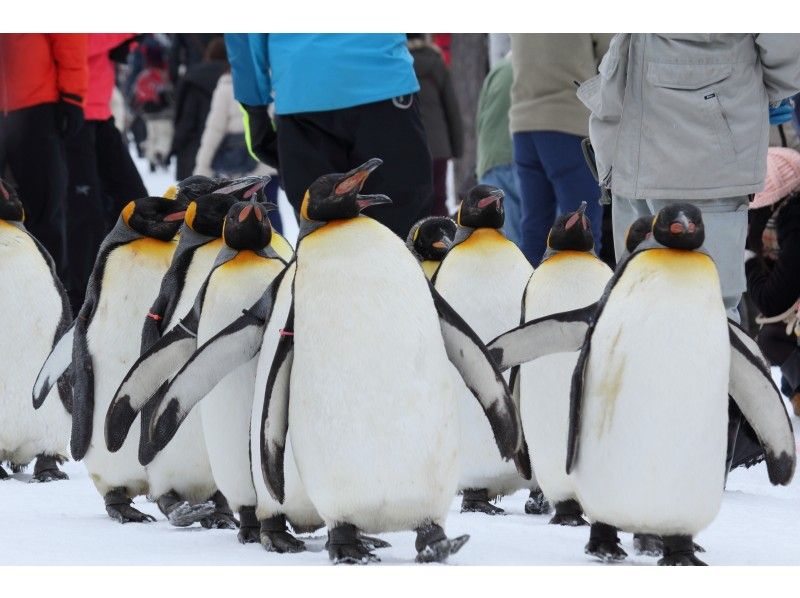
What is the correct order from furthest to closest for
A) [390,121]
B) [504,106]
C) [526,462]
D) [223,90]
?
[223,90], [504,106], [390,121], [526,462]

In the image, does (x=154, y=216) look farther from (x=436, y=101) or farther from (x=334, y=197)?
(x=436, y=101)

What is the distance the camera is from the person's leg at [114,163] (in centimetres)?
643

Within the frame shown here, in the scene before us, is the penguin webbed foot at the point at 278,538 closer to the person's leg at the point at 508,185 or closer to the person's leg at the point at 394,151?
the person's leg at the point at 394,151

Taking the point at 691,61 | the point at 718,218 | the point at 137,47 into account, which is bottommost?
the point at 137,47

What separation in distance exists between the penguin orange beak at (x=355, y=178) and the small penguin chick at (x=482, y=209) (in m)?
0.81

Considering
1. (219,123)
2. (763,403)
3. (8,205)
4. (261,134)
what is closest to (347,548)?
(763,403)

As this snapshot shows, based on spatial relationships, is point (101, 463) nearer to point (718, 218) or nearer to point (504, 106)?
point (718, 218)

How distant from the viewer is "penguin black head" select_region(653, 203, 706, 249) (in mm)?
2588

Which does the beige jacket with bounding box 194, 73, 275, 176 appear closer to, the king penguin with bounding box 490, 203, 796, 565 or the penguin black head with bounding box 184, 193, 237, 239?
the penguin black head with bounding box 184, 193, 237, 239

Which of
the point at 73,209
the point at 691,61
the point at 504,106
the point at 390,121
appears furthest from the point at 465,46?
the point at 691,61

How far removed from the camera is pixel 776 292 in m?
4.85

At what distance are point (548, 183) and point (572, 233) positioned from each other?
2039 millimetres

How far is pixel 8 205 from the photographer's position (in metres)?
3.97

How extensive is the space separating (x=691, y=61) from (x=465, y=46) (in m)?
7.17
